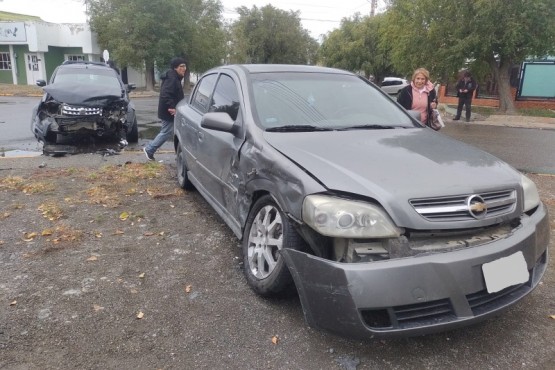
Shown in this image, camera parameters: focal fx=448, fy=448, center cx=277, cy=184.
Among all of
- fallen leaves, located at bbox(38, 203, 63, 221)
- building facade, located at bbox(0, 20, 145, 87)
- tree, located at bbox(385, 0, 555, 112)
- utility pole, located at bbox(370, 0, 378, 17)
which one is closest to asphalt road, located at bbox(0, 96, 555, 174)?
tree, located at bbox(385, 0, 555, 112)

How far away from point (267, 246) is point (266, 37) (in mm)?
44178

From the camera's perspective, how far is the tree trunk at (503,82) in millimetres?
18322

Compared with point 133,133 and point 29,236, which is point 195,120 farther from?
point 133,133

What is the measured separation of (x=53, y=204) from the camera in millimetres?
4945

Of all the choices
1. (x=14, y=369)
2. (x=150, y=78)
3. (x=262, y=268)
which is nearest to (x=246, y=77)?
(x=262, y=268)

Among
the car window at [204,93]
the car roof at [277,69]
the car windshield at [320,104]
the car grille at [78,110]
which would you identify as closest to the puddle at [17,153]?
the car grille at [78,110]

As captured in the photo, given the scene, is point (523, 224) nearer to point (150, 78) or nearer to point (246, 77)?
point (246, 77)

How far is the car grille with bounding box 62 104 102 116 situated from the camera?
26.7 feet

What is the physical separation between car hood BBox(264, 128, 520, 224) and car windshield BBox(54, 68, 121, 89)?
8184 millimetres

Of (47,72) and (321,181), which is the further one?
(47,72)

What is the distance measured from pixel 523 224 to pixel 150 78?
33439 mm

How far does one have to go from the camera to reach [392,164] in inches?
106

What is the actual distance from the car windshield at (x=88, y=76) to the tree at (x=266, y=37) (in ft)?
111

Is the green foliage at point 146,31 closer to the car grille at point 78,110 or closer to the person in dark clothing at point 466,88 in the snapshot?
the person in dark clothing at point 466,88
